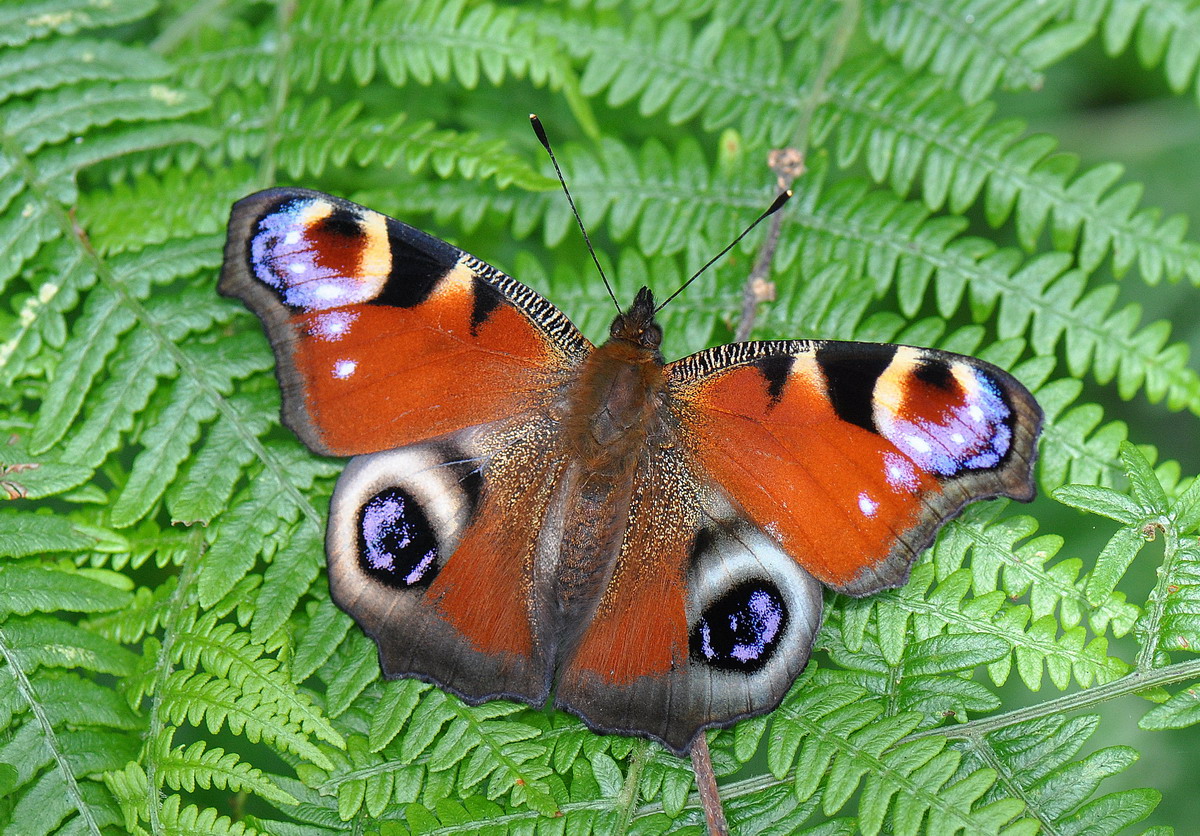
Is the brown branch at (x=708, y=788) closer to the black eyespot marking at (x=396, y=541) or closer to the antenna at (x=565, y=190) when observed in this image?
the black eyespot marking at (x=396, y=541)

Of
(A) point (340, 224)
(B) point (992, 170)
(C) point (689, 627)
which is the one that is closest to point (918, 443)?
(C) point (689, 627)

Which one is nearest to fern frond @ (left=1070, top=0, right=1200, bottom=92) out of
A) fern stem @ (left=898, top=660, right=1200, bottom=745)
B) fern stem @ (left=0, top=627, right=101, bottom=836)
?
fern stem @ (left=898, top=660, right=1200, bottom=745)

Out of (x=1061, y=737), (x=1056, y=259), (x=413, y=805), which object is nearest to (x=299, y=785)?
(x=413, y=805)

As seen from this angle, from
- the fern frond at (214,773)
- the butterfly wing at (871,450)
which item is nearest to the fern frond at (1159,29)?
the butterfly wing at (871,450)

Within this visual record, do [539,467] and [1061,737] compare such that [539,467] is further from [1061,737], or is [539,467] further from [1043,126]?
[1043,126]

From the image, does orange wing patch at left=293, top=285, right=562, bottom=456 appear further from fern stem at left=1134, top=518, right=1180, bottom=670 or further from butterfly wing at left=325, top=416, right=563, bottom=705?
fern stem at left=1134, top=518, right=1180, bottom=670

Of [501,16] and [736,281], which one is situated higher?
[501,16]

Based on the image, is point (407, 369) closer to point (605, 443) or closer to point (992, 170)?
point (605, 443)
